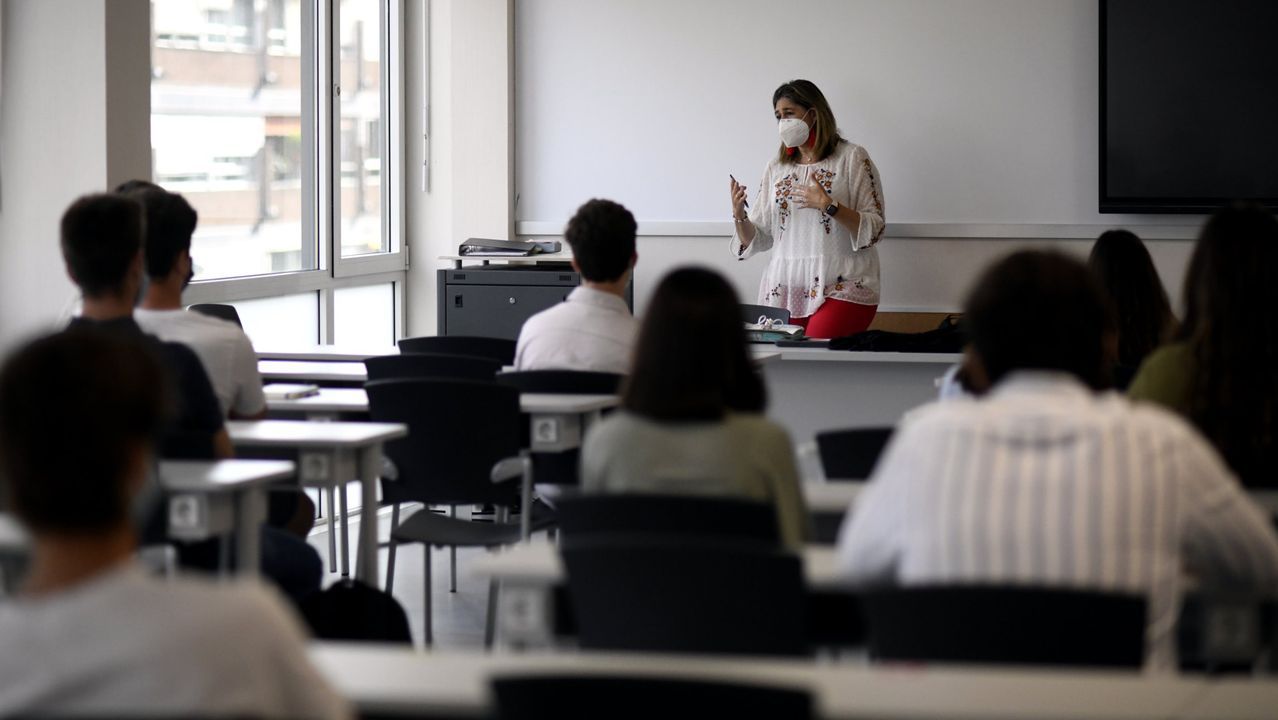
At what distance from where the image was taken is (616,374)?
414 cm

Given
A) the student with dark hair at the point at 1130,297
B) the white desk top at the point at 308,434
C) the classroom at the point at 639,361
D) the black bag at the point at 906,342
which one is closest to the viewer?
the classroom at the point at 639,361

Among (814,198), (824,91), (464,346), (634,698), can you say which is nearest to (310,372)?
(464,346)

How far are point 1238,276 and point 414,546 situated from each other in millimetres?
3935

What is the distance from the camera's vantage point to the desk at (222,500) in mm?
2889

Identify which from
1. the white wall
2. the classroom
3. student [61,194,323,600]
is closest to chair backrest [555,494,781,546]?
the classroom

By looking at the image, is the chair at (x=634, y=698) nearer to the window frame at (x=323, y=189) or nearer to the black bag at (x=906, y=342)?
the black bag at (x=906, y=342)

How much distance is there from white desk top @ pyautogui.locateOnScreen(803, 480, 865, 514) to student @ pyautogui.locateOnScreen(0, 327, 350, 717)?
63.0 inches

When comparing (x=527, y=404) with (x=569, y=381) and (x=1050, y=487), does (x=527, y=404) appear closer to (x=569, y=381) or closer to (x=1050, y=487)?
(x=569, y=381)

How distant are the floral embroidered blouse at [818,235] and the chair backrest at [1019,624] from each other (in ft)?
16.2

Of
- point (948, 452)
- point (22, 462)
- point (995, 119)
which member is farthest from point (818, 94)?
point (22, 462)

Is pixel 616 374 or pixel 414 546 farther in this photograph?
pixel 414 546

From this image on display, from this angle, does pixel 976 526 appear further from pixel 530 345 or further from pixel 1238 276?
pixel 530 345

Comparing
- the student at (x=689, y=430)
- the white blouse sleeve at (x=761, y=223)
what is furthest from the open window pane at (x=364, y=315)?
the student at (x=689, y=430)

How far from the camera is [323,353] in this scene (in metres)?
5.28
